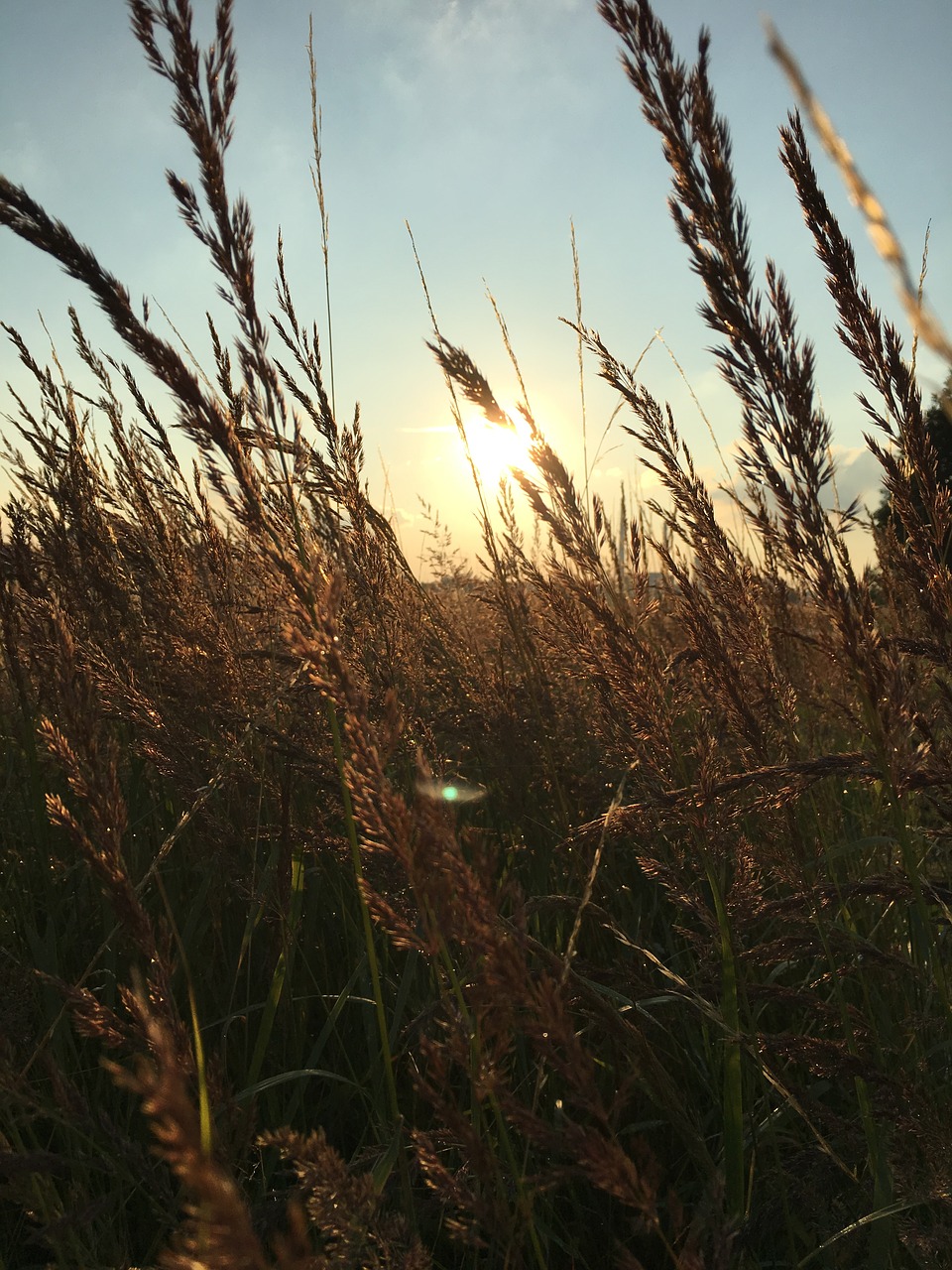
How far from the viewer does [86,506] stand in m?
2.35

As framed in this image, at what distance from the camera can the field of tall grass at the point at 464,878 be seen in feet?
2.68

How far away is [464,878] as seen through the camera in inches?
28.8

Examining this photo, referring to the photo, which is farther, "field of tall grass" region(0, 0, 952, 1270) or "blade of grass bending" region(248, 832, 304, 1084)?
"blade of grass bending" region(248, 832, 304, 1084)

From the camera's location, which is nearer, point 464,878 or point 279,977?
point 464,878

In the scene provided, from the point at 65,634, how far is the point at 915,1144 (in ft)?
4.24

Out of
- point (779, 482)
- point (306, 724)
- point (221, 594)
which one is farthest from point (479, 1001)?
point (221, 594)

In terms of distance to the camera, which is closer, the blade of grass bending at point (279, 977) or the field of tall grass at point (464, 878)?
the field of tall grass at point (464, 878)

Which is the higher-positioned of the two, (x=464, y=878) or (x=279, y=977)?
(x=464, y=878)

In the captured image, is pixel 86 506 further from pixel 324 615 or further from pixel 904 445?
pixel 904 445

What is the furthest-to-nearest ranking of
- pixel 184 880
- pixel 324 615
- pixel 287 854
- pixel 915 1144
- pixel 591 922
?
pixel 184 880
pixel 591 922
pixel 287 854
pixel 915 1144
pixel 324 615

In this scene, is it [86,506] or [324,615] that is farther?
[86,506]

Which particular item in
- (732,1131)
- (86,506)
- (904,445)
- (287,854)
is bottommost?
(732,1131)

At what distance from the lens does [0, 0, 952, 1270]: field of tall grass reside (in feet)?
2.68

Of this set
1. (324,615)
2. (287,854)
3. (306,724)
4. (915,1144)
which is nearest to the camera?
(324,615)
